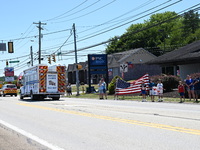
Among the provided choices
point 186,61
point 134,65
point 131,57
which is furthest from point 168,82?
point 134,65

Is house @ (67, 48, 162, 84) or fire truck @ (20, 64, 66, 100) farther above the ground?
house @ (67, 48, 162, 84)

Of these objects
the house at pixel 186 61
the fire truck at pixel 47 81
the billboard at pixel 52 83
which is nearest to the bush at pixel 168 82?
the house at pixel 186 61

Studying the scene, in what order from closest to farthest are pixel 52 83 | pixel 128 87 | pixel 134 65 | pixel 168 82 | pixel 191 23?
pixel 128 87
pixel 168 82
pixel 52 83
pixel 134 65
pixel 191 23

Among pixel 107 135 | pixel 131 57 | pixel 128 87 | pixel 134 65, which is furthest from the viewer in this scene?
pixel 134 65

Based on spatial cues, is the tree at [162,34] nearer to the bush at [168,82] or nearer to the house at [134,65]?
the house at [134,65]

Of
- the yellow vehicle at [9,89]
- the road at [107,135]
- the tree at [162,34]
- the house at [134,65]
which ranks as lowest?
the road at [107,135]

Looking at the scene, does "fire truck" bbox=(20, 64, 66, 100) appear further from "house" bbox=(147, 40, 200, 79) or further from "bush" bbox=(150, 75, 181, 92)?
"house" bbox=(147, 40, 200, 79)


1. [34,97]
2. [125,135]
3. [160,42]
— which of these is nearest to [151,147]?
[125,135]

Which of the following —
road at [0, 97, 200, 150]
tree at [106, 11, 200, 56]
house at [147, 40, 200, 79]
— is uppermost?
tree at [106, 11, 200, 56]

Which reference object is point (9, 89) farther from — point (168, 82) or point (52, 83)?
point (168, 82)

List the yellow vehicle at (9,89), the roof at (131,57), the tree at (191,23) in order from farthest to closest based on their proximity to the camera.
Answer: the tree at (191,23), the roof at (131,57), the yellow vehicle at (9,89)

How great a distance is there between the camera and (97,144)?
7426 mm

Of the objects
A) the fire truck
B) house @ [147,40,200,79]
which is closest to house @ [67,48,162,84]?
house @ [147,40,200,79]

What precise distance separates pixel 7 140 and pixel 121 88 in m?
19.4
